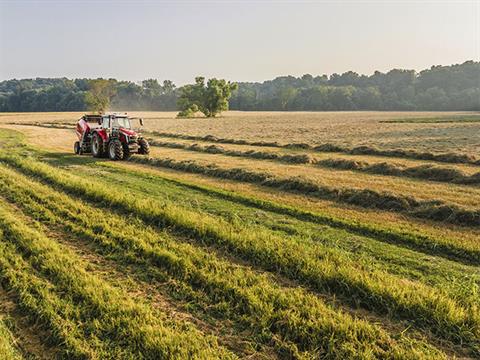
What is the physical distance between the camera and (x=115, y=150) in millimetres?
18422

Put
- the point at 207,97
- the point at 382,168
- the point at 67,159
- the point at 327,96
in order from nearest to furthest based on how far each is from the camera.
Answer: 1. the point at 382,168
2. the point at 67,159
3. the point at 207,97
4. the point at 327,96

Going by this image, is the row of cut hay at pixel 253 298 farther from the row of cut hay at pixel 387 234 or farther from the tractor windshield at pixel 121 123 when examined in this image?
the tractor windshield at pixel 121 123

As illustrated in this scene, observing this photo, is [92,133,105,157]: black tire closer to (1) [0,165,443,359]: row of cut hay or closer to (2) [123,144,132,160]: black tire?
(2) [123,144,132,160]: black tire

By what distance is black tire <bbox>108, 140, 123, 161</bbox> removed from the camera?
60.1 ft

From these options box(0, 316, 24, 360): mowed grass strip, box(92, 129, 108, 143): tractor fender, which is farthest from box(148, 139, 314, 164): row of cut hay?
box(0, 316, 24, 360): mowed grass strip

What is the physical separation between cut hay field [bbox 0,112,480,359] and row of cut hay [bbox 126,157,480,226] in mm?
43

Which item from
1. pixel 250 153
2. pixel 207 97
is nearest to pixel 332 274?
pixel 250 153

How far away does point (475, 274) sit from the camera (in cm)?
594

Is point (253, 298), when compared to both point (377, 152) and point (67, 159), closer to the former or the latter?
point (377, 152)

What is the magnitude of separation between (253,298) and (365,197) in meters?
6.20

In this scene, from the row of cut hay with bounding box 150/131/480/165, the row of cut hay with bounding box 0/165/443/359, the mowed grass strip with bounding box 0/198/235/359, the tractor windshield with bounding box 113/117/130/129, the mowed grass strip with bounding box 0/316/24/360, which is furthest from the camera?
the tractor windshield with bounding box 113/117/130/129

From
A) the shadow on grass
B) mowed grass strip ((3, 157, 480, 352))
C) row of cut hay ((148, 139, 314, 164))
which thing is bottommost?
mowed grass strip ((3, 157, 480, 352))

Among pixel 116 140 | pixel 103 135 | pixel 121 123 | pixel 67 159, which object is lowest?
pixel 67 159

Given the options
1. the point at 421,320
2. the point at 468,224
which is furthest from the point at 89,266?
the point at 468,224
